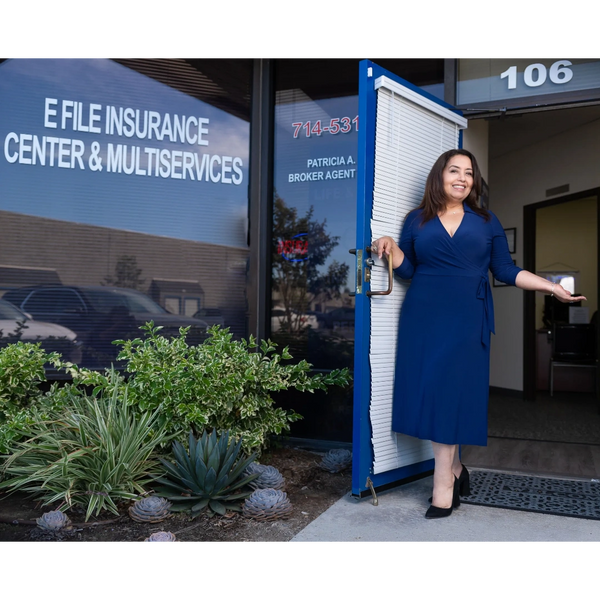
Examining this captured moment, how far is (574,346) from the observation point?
753 cm

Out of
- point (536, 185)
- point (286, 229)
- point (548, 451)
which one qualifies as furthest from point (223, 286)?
point (536, 185)

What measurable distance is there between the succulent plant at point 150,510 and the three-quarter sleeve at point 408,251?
164 cm

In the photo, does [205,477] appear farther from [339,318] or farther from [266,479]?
[339,318]

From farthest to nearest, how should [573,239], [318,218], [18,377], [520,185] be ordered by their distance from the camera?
[573,239]
[520,185]
[318,218]
[18,377]

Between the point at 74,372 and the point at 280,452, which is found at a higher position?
the point at 74,372

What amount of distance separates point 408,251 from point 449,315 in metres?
0.44

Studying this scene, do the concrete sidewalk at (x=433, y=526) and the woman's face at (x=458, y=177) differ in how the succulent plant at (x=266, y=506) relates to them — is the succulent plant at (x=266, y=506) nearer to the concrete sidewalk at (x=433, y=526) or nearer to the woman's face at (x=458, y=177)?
the concrete sidewalk at (x=433, y=526)

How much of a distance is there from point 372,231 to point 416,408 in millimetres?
926

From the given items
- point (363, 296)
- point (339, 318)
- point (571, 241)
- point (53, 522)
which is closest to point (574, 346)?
point (571, 241)

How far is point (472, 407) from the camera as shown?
9.58ft

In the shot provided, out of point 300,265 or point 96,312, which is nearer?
point 96,312

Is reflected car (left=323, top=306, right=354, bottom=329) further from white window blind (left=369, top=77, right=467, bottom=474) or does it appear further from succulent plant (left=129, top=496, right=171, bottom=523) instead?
succulent plant (left=129, top=496, right=171, bottom=523)
